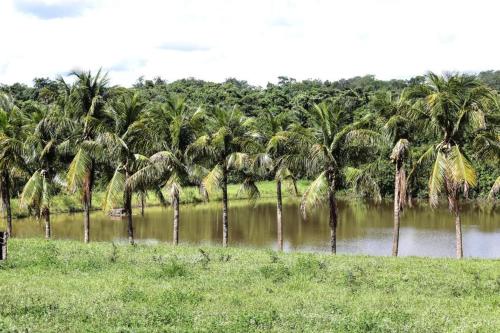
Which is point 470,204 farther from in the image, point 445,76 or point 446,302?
point 446,302

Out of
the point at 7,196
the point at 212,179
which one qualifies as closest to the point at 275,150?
the point at 212,179

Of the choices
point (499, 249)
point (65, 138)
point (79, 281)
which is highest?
point (65, 138)

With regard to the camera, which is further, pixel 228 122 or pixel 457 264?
pixel 228 122

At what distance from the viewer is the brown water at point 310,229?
36156 mm

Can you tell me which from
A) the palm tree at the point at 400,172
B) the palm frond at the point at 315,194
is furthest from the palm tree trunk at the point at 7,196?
the palm tree at the point at 400,172

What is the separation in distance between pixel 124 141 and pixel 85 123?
6.14 ft

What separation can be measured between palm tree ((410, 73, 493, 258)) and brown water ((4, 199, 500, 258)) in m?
11.1

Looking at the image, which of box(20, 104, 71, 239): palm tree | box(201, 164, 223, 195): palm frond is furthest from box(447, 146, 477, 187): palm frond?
box(20, 104, 71, 239): palm tree

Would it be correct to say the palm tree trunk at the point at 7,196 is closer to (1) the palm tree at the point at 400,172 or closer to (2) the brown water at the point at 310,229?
(2) the brown water at the point at 310,229

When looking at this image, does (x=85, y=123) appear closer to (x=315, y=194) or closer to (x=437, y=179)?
(x=315, y=194)

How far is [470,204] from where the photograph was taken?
63094 millimetres

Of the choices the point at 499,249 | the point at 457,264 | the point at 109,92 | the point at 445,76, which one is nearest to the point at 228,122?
the point at 109,92

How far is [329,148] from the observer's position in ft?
81.6

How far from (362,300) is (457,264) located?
7.40 meters
